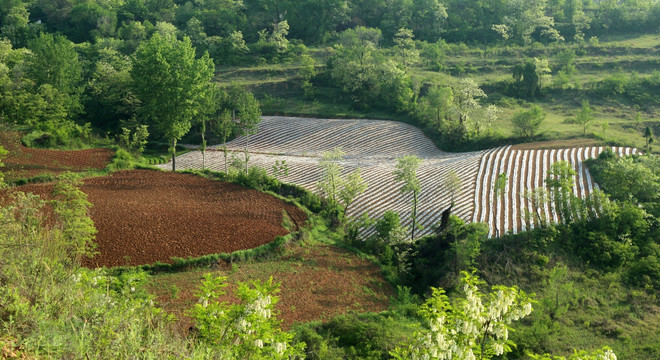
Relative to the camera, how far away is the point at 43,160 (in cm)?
2933

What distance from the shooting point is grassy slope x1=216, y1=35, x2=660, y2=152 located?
4025cm

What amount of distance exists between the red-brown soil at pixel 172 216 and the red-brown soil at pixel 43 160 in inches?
82.9

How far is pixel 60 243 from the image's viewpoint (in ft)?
38.8

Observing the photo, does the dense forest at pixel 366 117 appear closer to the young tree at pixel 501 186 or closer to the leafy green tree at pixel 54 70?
the leafy green tree at pixel 54 70

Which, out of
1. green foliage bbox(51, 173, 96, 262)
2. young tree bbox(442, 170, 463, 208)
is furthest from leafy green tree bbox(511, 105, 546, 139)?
green foliage bbox(51, 173, 96, 262)

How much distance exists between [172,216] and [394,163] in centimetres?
1505

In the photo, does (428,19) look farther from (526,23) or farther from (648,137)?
(648,137)

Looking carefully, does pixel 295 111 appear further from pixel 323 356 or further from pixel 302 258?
pixel 323 356

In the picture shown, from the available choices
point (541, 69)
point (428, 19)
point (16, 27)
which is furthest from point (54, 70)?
point (428, 19)

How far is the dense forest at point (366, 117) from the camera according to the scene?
8859 millimetres

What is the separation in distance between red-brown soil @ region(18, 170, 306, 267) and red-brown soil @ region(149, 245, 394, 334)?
1.46m

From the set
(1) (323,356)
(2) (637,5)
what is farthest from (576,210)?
(2) (637,5)

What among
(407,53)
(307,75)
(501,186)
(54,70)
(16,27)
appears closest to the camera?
(501,186)

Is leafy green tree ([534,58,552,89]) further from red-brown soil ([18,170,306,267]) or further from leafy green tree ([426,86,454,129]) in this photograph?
red-brown soil ([18,170,306,267])
